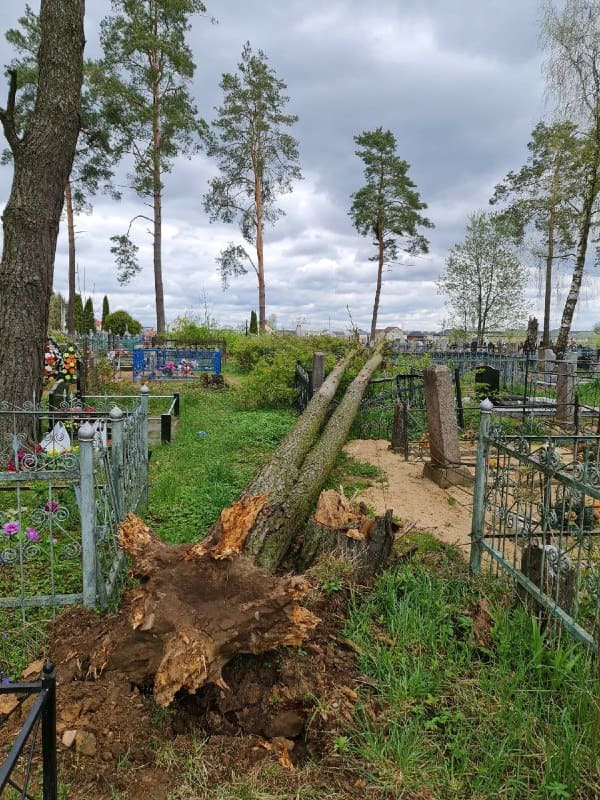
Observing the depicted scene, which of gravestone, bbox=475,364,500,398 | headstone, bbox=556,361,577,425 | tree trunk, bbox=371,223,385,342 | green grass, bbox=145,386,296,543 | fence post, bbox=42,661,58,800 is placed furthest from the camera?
tree trunk, bbox=371,223,385,342

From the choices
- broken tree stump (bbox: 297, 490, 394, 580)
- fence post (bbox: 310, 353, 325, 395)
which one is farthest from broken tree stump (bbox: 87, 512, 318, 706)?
fence post (bbox: 310, 353, 325, 395)

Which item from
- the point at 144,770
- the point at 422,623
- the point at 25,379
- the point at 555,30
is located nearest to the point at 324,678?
the point at 422,623

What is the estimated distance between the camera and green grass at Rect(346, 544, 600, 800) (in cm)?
187

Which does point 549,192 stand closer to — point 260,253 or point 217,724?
point 260,253

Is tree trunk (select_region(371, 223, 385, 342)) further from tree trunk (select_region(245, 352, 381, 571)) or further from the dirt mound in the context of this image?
the dirt mound

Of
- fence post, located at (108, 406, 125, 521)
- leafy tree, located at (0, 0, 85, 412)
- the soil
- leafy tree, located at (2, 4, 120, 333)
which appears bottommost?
the soil

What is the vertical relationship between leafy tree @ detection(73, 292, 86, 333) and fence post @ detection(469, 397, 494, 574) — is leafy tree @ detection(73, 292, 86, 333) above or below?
above

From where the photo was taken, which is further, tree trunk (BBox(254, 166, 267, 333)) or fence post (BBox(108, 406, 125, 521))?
tree trunk (BBox(254, 166, 267, 333))

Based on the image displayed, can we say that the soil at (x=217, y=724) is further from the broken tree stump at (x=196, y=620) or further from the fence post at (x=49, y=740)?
the fence post at (x=49, y=740)

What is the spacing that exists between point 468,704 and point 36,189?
666cm

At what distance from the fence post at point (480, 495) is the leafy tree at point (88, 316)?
29.5m

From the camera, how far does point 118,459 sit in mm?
3238

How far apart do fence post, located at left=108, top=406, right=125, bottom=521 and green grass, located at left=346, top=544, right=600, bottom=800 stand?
1608mm

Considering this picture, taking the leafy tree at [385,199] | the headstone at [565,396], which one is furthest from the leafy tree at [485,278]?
the headstone at [565,396]
